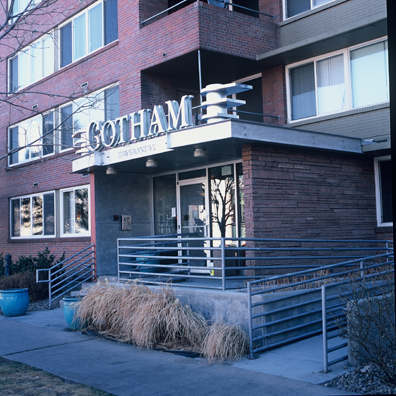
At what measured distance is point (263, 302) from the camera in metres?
7.75

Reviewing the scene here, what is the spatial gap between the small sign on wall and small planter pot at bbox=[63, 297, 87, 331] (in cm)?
443

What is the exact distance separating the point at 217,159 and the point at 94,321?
525cm

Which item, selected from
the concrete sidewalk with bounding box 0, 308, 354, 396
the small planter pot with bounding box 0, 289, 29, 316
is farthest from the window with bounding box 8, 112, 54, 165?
the concrete sidewalk with bounding box 0, 308, 354, 396

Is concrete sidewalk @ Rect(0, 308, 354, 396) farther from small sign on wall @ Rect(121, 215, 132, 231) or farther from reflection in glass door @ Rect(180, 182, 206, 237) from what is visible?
reflection in glass door @ Rect(180, 182, 206, 237)

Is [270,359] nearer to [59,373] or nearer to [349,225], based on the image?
[59,373]

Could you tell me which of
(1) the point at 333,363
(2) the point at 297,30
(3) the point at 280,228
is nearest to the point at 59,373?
(1) the point at 333,363

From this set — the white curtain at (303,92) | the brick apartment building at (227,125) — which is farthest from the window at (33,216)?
the white curtain at (303,92)

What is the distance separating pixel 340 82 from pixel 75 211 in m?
9.55

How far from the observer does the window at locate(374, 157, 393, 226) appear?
41.8 ft

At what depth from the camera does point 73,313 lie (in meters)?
10.1

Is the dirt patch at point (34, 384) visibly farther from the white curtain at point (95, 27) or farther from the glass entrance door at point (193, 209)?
the white curtain at point (95, 27)

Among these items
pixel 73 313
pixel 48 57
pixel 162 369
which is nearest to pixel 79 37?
pixel 48 57

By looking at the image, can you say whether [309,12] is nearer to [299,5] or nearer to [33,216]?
[299,5]

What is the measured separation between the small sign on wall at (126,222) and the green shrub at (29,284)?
106 inches
